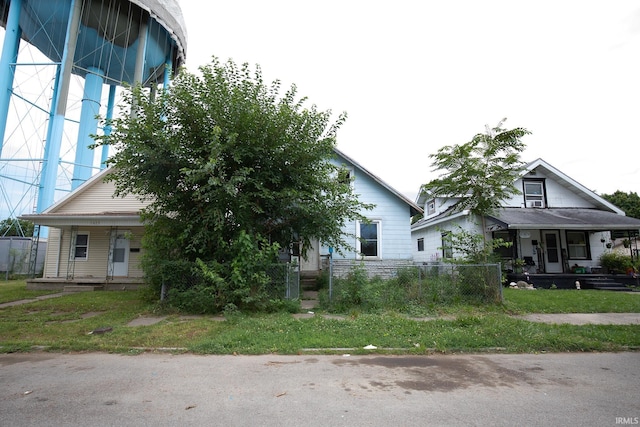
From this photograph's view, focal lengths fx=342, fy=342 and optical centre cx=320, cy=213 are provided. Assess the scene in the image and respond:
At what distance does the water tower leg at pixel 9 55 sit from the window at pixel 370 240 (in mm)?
21914

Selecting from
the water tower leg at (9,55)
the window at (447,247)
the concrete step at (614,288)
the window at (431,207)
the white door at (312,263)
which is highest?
the water tower leg at (9,55)

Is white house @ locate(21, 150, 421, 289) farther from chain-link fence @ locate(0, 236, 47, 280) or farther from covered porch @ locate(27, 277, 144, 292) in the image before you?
chain-link fence @ locate(0, 236, 47, 280)

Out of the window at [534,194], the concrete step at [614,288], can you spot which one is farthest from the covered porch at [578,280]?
the window at [534,194]

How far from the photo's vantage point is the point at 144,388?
4293 millimetres

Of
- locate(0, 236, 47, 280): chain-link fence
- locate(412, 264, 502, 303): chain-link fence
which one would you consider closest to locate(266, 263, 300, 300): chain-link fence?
locate(412, 264, 502, 303): chain-link fence

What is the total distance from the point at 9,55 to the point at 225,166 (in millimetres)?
21792

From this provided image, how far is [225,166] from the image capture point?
30.1ft

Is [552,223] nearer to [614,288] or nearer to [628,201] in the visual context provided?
[614,288]

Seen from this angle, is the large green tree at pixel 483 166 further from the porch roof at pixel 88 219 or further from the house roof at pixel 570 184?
the porch roof at pixel 88 219

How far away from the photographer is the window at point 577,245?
17031mm

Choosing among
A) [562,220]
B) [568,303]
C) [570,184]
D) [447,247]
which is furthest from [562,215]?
[447,247]

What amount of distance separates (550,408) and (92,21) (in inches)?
1201

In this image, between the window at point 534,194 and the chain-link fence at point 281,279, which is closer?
the chain-link fence at point 281,279

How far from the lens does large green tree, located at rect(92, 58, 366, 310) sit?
8750mm
